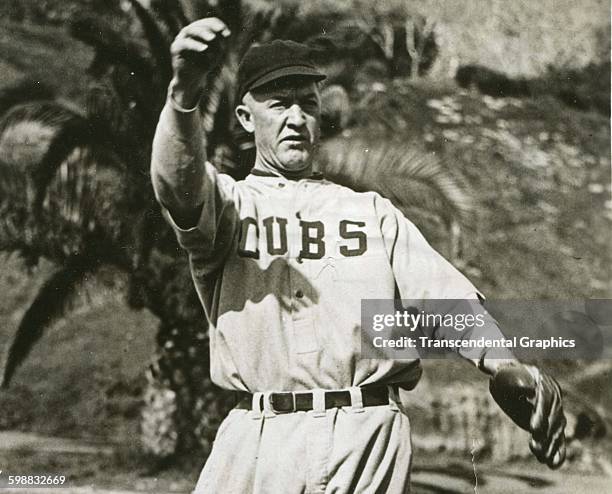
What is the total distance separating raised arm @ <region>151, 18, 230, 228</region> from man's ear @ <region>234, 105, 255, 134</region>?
43 cm

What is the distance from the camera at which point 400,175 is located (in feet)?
12.6

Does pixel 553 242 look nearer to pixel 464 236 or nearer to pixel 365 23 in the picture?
pixel 464 236

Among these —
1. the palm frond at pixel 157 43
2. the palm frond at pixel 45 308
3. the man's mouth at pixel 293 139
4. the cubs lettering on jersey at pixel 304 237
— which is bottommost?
the palm frond at pixel 45 308

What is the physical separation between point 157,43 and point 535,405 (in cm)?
183

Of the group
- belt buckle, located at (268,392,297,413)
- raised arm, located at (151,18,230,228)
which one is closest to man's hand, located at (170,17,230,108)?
raised arm, located at (151,18,230,228)

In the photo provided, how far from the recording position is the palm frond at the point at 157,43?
3.88 metres

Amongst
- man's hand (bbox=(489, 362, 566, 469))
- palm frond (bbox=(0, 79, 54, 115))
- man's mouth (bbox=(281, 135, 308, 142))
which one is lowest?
man's hand (bbox=(489, 362, 566, 469))

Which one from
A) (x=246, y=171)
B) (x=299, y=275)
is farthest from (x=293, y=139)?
(x=299, y=275)

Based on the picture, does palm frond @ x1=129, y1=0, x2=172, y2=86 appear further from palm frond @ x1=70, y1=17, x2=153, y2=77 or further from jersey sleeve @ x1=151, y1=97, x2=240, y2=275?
jersey sleeve @ x1=151, y1=97, x2=240, y2=275

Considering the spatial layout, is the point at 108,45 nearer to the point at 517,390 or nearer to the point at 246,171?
the point at 246,171

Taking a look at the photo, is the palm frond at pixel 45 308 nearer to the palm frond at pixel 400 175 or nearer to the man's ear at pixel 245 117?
the man's ear at pixel 245 117

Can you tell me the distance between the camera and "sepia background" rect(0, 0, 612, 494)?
3.67 meters

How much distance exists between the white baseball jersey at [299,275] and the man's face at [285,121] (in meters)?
0.08

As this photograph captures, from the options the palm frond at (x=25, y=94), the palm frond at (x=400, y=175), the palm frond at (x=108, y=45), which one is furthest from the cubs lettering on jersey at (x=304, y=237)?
the palm frond at (x=25, y=94)
